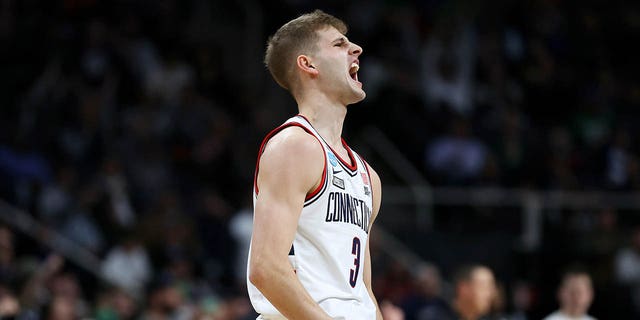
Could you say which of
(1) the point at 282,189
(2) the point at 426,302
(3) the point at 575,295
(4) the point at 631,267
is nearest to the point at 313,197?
(1) the point at 282,189

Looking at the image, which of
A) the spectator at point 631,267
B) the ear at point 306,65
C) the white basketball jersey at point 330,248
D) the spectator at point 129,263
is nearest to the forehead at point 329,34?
the ear at point 306,65

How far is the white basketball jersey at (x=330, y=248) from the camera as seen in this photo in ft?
14.1

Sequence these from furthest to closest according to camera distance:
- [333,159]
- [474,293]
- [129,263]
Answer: [129,263] < [474,293] < [333,159]

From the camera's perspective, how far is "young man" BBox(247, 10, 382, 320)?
13.4ft

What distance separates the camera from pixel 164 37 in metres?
15.7

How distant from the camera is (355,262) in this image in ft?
14.8

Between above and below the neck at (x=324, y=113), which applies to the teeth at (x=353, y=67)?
above

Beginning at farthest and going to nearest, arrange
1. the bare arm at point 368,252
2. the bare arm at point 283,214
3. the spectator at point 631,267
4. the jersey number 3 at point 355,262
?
the spectator at point 631,267 < the bare arm at point 368,252 < the jersey number 3 at point 355,262 < the bare arm at point 283,214

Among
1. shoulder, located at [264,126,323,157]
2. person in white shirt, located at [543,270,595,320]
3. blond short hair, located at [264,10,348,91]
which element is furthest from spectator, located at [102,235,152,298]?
shoulder, located at [264,126,323,157]

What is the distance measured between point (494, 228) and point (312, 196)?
10755 mm

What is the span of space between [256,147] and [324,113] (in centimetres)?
1078

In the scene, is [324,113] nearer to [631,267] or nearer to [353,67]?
[353,67]

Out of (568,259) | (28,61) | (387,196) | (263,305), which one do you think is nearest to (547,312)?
(568,259)

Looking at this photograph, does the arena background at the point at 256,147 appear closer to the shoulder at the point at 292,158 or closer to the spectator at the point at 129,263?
the spectator at the point at 129,263
